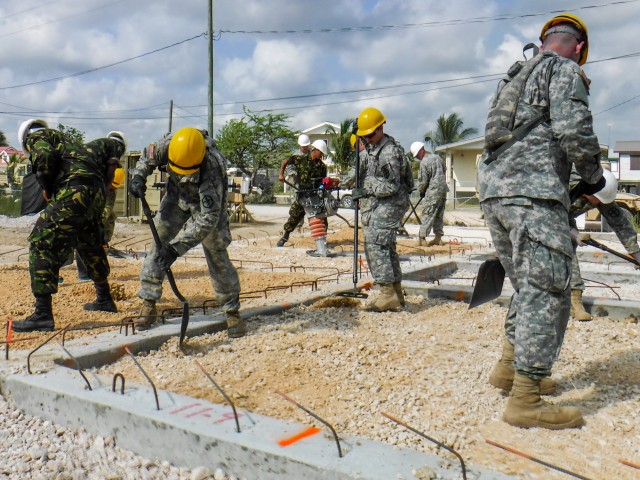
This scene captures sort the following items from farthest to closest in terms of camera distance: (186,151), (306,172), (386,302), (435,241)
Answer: (435,241), (306,172), (386,302), (186,151)

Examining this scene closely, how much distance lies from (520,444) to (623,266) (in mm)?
7226

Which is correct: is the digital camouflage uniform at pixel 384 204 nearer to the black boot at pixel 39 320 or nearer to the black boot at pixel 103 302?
the black boot at pixel 103 302

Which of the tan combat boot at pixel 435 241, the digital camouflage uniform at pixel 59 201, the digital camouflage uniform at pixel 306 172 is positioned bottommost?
the tan combat boot at pixel 435 241

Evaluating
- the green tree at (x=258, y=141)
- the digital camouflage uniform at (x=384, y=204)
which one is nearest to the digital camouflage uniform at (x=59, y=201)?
the digital camouflage uniform at (x=384, y=204)

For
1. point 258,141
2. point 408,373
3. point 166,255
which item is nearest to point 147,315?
point 166,255

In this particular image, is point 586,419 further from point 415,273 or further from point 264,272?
point 264,272

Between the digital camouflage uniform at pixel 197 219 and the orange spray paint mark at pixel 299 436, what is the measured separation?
1938mm

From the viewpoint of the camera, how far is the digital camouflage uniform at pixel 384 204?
5473 millimetres

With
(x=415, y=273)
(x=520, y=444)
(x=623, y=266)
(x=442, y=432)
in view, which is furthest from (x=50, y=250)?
(x=623, y=266)

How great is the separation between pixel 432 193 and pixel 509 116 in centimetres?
836

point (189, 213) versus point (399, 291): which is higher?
point (189, 213)

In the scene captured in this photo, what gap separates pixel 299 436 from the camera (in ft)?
7.95

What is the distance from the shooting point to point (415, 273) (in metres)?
7.09

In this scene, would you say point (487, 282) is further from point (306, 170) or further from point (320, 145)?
point (320, 145)
